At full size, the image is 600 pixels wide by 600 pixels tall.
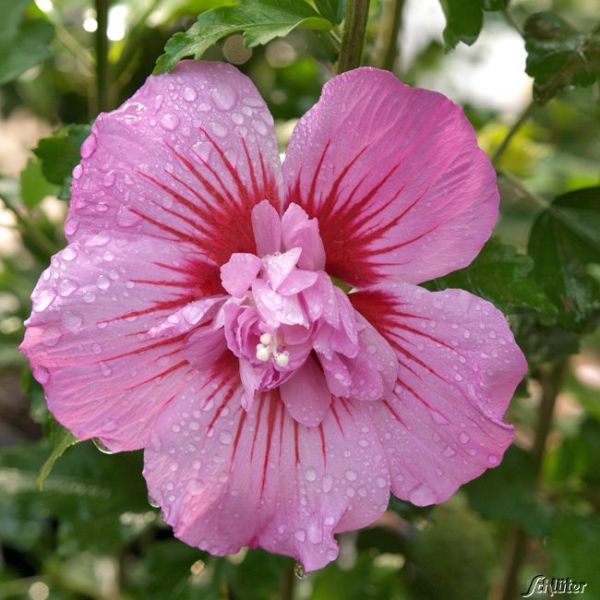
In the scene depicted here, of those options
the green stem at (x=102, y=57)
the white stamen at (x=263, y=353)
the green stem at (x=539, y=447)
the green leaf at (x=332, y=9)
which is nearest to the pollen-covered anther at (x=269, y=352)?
the white stamen at (x=263, y=353)

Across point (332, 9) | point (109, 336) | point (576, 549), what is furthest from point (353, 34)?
point (576, 549)

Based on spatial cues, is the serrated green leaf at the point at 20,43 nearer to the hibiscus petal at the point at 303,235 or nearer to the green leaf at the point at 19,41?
the green leaf at the point at 19,41

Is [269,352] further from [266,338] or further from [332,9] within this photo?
[332,9]

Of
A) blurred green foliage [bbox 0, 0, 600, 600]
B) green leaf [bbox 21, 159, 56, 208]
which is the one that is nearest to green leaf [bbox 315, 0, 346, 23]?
blurred green foliage [bbox 0, 0, 600, 600]

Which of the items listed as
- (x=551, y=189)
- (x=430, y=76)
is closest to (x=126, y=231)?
(x=551, y=189)

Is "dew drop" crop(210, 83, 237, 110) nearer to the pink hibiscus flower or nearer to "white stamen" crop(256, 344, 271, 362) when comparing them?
the pink hibiscus flower

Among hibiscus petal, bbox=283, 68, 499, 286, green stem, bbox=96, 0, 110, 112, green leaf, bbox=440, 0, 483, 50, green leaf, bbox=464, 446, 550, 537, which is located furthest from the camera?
green leaf, bbox=464, 446, 550, 537

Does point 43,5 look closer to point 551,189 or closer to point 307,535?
point 307,535
